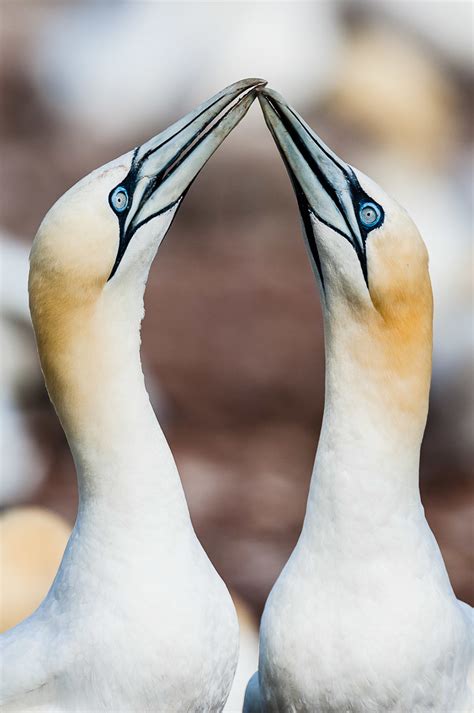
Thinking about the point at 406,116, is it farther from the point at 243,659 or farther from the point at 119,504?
the point at 119,504

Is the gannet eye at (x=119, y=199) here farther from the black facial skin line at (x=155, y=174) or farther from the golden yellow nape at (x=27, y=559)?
the golden yellow nape at (x=27, y=559)

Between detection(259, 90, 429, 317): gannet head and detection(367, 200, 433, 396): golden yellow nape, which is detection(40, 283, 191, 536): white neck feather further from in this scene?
detection(367, 200, 433, 396): golden yellow nape

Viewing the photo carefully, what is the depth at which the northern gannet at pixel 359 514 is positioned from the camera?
368 centimetres

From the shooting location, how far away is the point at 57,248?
139 inches

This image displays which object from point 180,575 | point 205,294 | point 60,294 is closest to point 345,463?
point 180,575

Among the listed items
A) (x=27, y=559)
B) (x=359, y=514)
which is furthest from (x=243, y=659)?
(x=359, y=514)

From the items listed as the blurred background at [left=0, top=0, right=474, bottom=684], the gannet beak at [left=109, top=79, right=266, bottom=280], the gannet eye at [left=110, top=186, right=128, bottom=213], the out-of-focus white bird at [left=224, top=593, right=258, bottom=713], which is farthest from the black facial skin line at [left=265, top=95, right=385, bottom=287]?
the blurred background at [left=0, top=0, right=474, bottom=684]

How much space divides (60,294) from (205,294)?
28.7 feet

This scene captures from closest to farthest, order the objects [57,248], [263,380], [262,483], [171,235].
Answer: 1. [57,248]
2. [262,483]
3. [263,380]
4. [171,235]

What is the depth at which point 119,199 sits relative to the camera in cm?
363

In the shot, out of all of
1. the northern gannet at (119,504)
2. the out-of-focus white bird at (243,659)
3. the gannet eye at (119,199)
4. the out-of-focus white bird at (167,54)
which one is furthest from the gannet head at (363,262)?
the out-of-focus white bird at (167,54)

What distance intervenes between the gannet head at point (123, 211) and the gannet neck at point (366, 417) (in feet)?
1.77

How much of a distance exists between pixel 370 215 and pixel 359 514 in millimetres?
808

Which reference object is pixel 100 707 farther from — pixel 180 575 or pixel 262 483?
pixel 262 483
